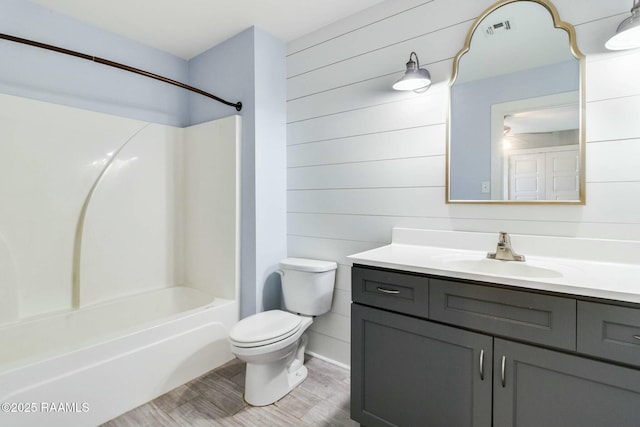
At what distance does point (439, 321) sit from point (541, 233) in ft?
2.37

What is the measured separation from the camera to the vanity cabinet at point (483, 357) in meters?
0.97

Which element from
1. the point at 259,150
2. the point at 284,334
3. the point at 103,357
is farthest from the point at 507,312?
the point at 103,357

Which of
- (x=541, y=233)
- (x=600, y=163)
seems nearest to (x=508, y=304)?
(x=541, y=233)

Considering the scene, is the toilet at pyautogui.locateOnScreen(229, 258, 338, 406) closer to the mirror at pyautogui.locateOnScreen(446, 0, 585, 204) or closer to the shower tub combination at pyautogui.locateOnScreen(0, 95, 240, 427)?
the shower tub combination at pyautogui.locateOnScreen(0, 95, 240, 427)

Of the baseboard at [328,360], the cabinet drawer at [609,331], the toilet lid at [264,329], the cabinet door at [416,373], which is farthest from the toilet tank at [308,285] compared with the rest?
the cabinet drawer at [609,331]

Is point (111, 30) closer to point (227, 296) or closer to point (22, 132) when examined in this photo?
point (22, 132)

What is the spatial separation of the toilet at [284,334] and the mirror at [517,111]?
3.40 feet

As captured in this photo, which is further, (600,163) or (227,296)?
(227,296)

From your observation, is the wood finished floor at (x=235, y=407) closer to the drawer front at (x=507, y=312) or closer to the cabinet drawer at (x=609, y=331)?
the drawer front at (x=507, y=312)

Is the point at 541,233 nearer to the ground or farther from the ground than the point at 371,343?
farther from the ground

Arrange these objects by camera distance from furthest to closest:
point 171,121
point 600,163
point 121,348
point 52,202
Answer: point 171,121, point 52,202, point 121,348, point 600,163

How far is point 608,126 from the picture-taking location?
1.35m

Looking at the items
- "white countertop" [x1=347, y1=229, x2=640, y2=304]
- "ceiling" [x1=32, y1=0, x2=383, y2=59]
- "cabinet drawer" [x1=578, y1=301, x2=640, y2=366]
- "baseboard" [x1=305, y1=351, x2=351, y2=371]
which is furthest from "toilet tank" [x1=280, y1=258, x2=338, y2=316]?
"ceiling" [x1=32, y1=0, x2=383, y2=59]

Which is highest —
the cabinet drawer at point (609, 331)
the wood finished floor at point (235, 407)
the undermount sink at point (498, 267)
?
the undermount sink at point (498, 267)
